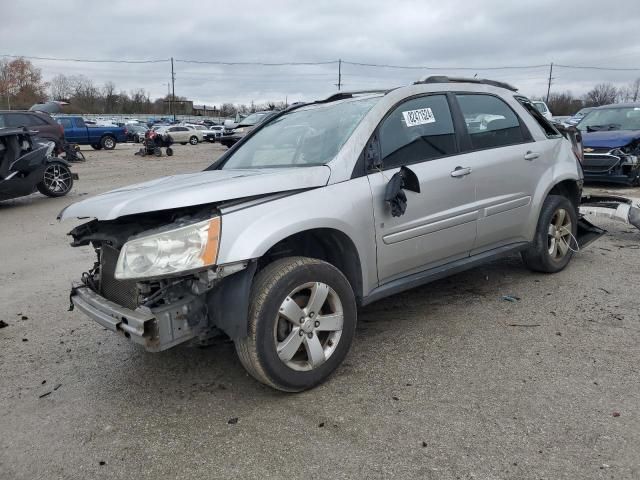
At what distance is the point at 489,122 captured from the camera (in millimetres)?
4461

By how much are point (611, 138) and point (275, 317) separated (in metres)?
9.89

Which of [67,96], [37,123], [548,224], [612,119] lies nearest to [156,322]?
[548,224]

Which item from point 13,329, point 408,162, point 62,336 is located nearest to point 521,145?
point 408,162

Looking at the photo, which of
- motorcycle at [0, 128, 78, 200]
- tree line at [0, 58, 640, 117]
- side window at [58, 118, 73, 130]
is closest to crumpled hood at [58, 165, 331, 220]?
motorcycle at [0, 128, 78, 200]

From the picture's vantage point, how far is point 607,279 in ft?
16.5

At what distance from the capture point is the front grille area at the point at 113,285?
3102 mm

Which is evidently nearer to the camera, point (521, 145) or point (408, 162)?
point (408, 162)

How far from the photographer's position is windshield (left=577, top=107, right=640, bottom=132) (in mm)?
11078

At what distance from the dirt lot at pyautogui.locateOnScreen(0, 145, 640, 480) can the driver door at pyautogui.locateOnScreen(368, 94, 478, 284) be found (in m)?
0.60

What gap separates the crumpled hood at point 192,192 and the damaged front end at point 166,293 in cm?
12

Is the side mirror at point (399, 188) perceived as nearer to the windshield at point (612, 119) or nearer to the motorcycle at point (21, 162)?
the motorcycle at point (21, 162)

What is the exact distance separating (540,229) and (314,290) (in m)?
2.72

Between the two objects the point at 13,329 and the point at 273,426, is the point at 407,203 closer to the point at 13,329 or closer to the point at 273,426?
the point at 273,426

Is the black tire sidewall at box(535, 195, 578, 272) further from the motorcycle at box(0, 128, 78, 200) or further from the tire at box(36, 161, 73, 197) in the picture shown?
the tire at box(36, 161, 73, 197)
